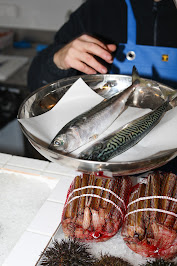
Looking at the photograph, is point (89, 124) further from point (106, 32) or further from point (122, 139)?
point (106, 32)

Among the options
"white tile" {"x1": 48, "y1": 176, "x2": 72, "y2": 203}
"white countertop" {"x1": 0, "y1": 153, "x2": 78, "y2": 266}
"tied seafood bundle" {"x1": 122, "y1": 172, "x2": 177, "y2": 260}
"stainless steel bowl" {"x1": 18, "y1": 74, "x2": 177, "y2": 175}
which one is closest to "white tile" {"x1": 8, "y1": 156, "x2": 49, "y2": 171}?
"white countertop" {"x1": 0, "y1": 153, "x2": 78, "y2": 266}

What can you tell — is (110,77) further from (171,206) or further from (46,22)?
(46,22)

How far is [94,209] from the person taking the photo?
720 mm

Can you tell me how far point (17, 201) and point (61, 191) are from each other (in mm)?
144

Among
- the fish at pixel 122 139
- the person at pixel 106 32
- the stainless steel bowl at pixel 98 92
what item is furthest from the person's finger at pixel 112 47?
the fish at pixel 122 139

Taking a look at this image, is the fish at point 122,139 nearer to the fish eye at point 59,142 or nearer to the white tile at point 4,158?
the fish eye at point 59,142

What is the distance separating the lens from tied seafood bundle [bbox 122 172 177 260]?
26.6 inches

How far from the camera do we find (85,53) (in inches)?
37.3

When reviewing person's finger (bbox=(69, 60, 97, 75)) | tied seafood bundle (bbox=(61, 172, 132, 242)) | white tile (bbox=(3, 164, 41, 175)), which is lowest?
white tile (bbox=(3, 164, 41, 175))

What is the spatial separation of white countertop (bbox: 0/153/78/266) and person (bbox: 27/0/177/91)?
0.37m

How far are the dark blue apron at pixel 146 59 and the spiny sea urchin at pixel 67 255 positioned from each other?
76cm

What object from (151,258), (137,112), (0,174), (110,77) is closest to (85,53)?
(110,77)

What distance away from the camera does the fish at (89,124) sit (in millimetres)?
629

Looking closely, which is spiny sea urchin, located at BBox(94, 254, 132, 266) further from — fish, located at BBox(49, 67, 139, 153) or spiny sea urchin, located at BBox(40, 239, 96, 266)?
fish, located at BBox(49, 67, 139, 153)
